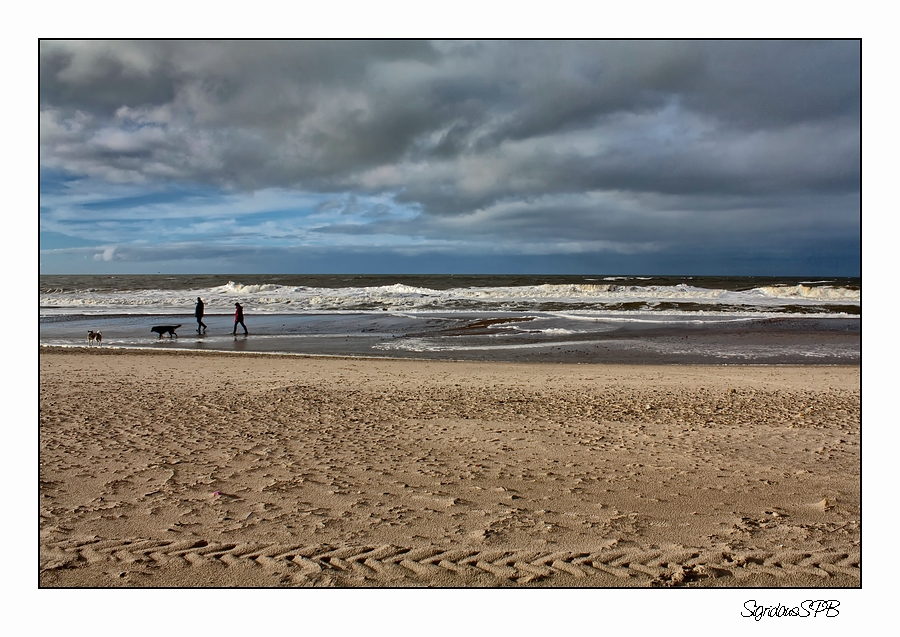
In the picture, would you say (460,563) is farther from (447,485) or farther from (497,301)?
(497,301)

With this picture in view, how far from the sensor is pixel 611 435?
304 inches

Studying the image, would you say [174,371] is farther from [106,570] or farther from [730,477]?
[730,477]

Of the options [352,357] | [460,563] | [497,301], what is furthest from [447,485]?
[497,301]

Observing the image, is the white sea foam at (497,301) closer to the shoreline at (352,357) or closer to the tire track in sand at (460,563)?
the shoreline at (352,357)

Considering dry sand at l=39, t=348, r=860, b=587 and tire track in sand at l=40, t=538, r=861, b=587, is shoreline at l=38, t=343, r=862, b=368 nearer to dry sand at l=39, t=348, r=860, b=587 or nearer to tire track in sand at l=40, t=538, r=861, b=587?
dry sand at l=39, t=348, r=860, b=587

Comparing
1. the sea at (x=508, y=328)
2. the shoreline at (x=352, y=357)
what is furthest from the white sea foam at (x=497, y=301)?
the shoreline at (x=352, y=357)

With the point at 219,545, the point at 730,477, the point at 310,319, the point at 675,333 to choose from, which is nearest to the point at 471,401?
the point at 730,477

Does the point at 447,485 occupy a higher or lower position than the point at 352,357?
lower

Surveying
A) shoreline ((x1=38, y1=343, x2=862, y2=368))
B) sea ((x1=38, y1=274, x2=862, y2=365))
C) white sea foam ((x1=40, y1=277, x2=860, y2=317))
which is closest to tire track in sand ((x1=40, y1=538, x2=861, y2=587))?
sea ((x1=38, y1=274, x2=862, y2=365))

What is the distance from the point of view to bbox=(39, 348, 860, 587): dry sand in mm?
3957

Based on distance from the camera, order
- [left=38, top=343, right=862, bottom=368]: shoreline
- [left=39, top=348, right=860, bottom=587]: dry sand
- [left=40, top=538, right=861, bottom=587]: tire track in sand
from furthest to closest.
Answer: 1. [left=38, top=343, right=862, bottom=368]: shoreline
2. [left=39, top=348, right=860, bottom=587]: dry sand
3. [left=40, top=538, right=861, bottom=587]: tire track in sand

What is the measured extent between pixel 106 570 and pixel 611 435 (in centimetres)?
587

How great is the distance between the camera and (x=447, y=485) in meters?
5.70

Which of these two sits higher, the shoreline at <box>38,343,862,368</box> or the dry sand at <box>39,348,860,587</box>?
the shoreline at <box>38,343,862,368</box>
